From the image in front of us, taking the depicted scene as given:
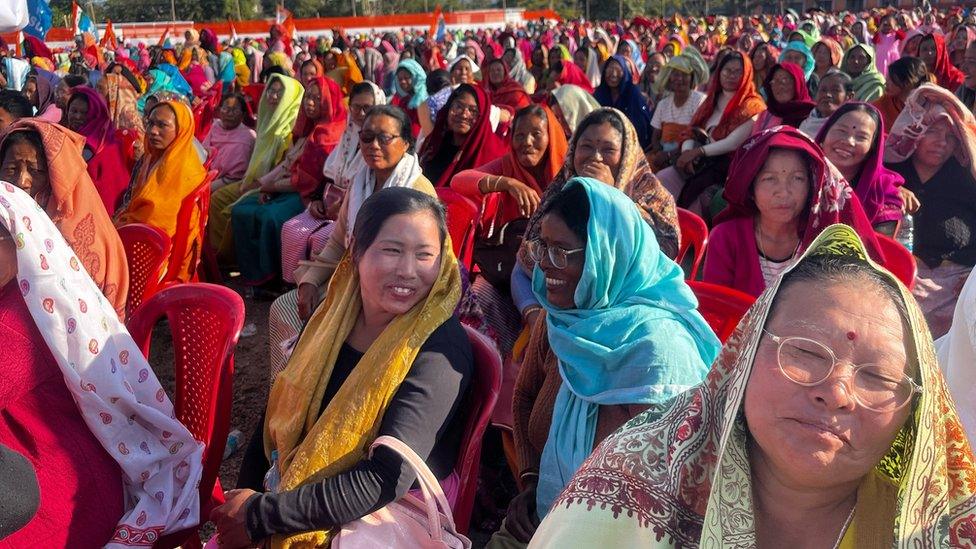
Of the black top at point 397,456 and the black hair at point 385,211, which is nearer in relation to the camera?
the black top at point 397,456

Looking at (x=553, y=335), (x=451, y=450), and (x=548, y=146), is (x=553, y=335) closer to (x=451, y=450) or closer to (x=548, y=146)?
(x=451, y=450)

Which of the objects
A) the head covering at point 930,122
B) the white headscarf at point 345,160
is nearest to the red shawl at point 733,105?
the head covering at point 930,122

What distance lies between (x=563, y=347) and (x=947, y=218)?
2.49m

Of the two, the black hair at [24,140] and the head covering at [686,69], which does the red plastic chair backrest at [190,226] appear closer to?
the black hair at [24,140]

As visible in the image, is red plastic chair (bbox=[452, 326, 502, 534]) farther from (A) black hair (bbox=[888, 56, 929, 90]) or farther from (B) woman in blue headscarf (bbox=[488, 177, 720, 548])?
(A) black hair (bbox=[888, 56, 929, 90])

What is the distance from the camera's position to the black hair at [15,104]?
19.4ft

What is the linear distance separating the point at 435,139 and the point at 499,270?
2.17 m

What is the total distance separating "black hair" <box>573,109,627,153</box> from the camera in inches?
133

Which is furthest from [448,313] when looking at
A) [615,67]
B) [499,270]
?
[615,67]

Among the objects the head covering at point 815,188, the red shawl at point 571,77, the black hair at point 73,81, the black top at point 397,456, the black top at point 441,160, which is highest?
the black hair at point 73,81

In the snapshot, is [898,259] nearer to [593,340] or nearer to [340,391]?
[593,340]

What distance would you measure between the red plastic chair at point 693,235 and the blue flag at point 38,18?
14.0 ft

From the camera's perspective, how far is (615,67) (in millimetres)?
8016

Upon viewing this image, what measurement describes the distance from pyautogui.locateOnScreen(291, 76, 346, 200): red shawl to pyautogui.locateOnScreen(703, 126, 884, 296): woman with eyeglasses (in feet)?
10.6
